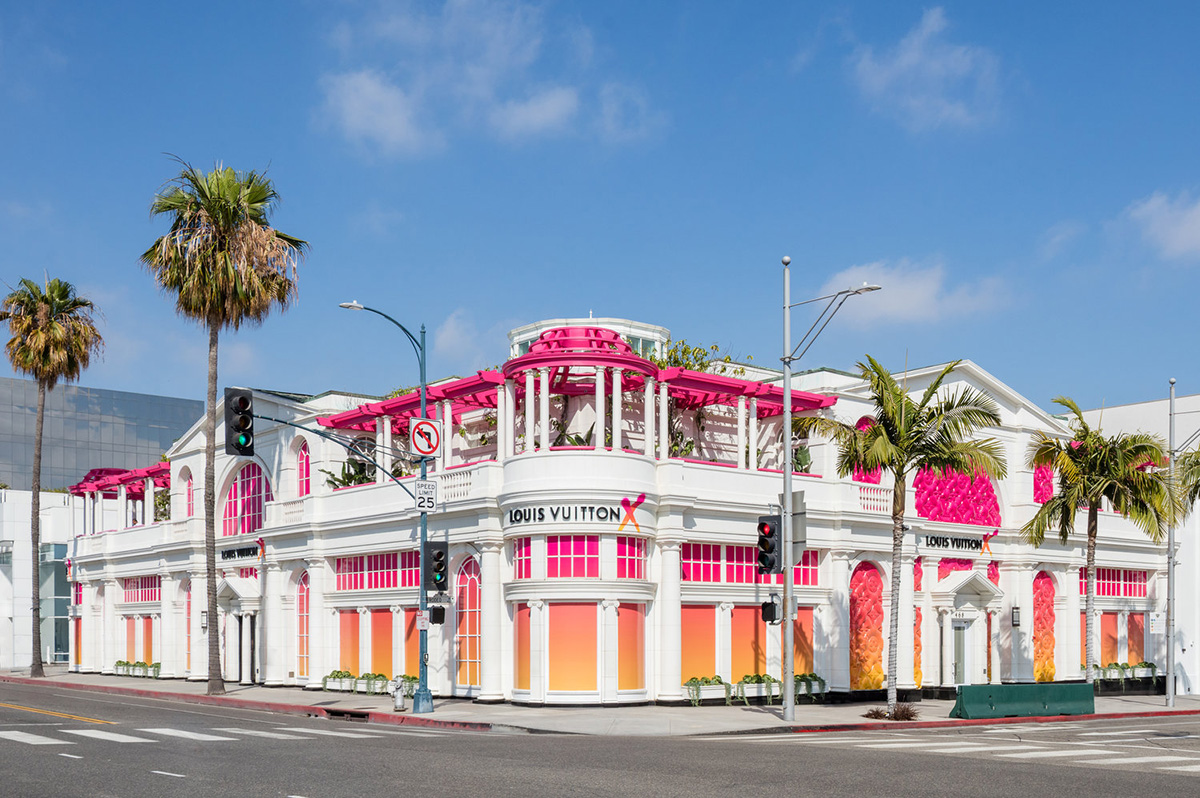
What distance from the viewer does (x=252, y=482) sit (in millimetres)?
48719

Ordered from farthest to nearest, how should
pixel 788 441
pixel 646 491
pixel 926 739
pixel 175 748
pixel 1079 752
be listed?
pixel 646 491
pixel 788 441
pixel 926 739
pixel 1079 752
pixel 175 748

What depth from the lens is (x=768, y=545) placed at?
29688 mm

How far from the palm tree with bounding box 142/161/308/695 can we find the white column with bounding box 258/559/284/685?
10.7 feet

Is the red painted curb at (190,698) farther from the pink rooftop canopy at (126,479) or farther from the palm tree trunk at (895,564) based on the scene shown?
the palm tree trunk at (895,564)

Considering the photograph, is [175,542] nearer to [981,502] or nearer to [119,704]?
[119,704]

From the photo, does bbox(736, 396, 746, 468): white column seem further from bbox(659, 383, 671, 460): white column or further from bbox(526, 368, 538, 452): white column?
bbox(526, 368, 538, 452): white column

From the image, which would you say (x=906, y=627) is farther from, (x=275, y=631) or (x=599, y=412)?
(x=275, y=631)

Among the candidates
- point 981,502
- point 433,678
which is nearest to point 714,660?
point 433,678

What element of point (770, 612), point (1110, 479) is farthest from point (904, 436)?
point (1110, 479)

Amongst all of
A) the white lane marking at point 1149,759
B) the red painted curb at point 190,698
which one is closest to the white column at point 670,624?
the red painted curb at point 190,698

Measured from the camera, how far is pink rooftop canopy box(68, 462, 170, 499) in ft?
185

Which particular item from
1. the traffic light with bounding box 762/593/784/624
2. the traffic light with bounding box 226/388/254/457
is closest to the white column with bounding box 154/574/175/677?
the traffic light with bounding box 226/388/254/457

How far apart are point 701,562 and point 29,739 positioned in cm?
1883

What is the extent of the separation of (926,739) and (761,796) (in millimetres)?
11615
